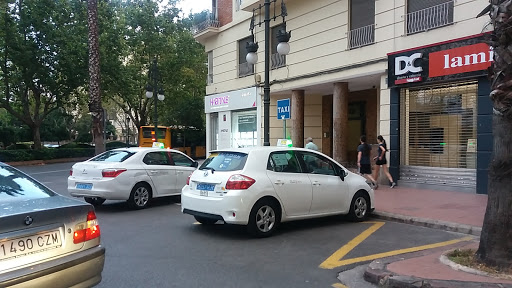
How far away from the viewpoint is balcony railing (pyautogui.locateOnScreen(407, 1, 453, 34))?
11.7m

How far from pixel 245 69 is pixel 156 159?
10418mm

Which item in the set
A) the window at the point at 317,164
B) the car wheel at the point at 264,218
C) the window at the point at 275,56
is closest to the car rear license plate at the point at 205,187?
the car wheel at the point at 264,218

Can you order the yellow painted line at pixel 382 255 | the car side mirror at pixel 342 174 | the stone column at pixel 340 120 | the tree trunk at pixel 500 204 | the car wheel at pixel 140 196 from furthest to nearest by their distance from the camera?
the stone column at pixel 340 120, the car wheel at pixel 140 196, the car side mirror at pixel 342 174, the yellow painted line at pixel 382 255, the tree trunk at pixel 500 204

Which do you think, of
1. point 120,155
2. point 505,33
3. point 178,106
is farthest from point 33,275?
point 178,106

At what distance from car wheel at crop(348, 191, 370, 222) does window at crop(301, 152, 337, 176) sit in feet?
2.61

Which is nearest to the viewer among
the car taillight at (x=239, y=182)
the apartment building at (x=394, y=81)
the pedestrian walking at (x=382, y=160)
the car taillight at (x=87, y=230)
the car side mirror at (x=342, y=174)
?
the car taillight at (x=87, y=230)

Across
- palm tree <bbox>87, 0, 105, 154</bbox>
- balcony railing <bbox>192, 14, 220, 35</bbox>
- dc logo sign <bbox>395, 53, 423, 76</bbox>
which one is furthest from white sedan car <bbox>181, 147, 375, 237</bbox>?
balcony railing <bbox>192, 14, 220, 35</bbox>

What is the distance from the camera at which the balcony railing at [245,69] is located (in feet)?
63.5

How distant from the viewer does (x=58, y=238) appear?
353cm

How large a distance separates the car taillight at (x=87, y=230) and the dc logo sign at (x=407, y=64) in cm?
1065

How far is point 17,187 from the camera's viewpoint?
406 centimetres

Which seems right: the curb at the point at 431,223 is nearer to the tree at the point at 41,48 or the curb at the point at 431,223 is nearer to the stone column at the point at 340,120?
the stone column at the point at 340,120

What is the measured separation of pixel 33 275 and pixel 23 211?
524 mm

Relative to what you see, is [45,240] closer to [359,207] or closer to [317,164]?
[317,164]
